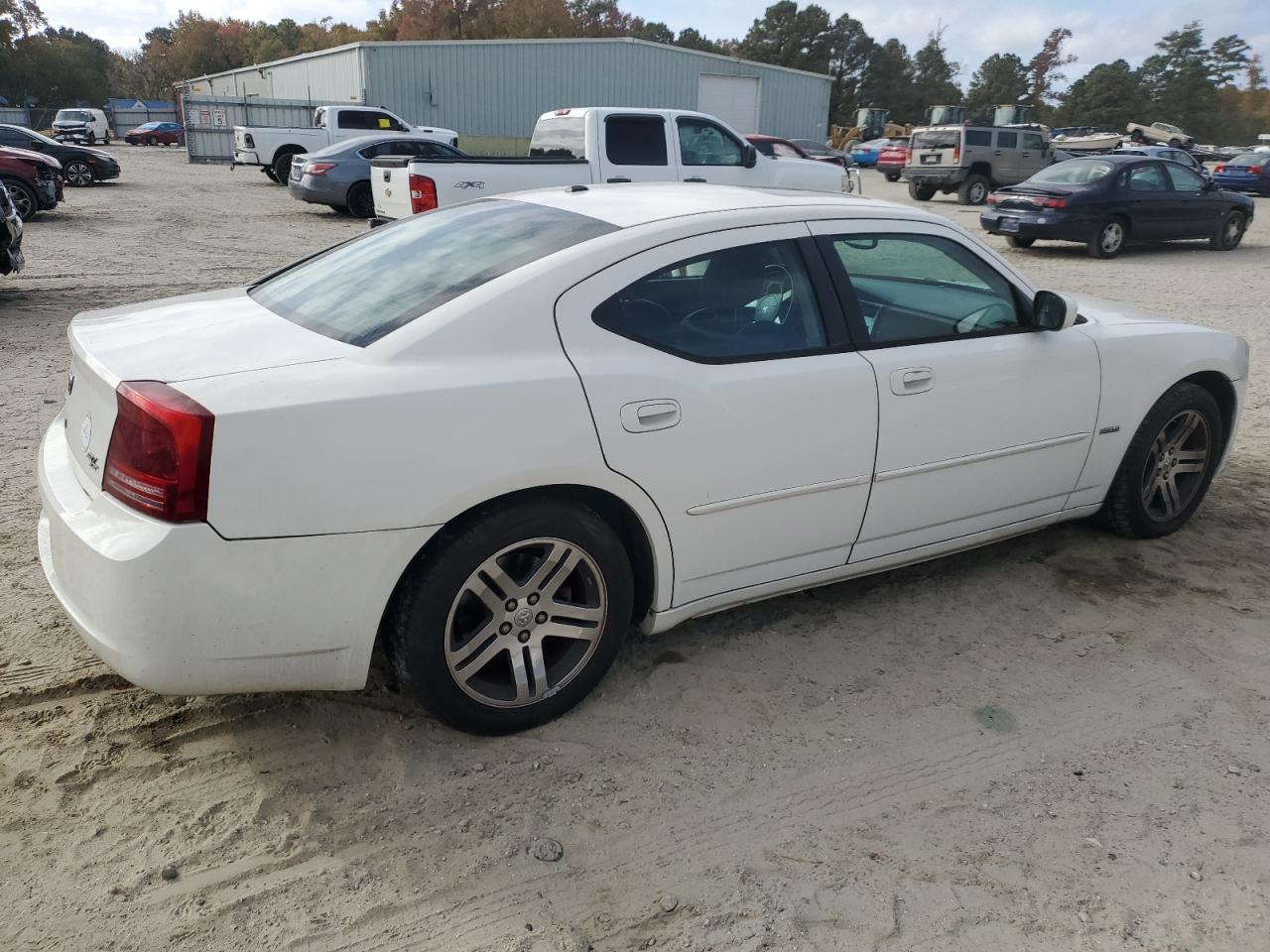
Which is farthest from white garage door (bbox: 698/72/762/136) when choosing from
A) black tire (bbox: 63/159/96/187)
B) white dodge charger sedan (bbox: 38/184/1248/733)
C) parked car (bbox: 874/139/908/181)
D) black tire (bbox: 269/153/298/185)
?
white dodge charger sedan (bbox: 38/184/1248/733)

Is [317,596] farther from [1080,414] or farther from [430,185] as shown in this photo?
[430,185]

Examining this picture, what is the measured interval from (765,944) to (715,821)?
44cm

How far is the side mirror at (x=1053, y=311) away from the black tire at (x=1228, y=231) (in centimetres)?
1527

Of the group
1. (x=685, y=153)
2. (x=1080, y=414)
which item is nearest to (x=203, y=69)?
(x=685, y=153)

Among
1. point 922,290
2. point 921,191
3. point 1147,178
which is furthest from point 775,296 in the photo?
point 921,191

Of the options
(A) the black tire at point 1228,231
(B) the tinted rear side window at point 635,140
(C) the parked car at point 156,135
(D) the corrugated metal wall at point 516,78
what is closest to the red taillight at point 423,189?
(B) the tinted rear side window at point 635,140

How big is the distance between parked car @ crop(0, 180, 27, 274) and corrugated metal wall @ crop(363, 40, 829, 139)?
30.0 m

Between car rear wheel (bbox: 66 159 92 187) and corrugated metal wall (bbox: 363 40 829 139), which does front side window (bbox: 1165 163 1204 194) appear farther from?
corrugated metal wall (bbox: 363 40 829 139)

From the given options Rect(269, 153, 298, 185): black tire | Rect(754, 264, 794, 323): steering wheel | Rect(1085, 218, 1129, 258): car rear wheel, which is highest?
Rect(269, 153, 298, 185): black tire

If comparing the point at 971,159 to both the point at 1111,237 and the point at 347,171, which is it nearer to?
the point at 1111,237

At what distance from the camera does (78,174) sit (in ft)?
71.7

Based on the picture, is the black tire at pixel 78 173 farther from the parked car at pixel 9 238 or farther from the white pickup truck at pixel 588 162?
the parked car at pixel 9 238

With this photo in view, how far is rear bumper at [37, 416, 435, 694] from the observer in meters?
2.41

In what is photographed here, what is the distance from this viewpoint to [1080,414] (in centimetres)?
402
